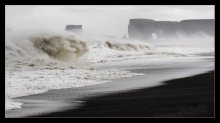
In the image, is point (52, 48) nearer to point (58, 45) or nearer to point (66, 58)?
point (58, 45)

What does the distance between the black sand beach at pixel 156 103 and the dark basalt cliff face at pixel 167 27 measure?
1051 mm

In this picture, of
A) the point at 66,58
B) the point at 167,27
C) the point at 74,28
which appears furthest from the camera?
the point at 66,58

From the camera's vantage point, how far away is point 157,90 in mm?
9914

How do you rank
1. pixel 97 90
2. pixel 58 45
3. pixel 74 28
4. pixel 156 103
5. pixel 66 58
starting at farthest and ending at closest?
pixel 58 45 → pixel 66 58 → pixel 74 28 → pixel 97 90 → pixel 156 103

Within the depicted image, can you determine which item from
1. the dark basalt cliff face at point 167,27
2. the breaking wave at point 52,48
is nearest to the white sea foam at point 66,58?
the breaking wave at point 52,48

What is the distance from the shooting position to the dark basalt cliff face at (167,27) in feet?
33.3

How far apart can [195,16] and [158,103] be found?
2.01 m

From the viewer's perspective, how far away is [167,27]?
10812mm

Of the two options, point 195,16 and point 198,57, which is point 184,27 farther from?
point 198,57

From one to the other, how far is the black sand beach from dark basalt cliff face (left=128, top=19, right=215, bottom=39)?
41.4 inches

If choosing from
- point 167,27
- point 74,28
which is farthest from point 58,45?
point 167,27

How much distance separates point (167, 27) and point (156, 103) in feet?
8.44

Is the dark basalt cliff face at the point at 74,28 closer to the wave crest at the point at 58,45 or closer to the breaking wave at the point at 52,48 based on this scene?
the breaking wave at the point at 52,48
